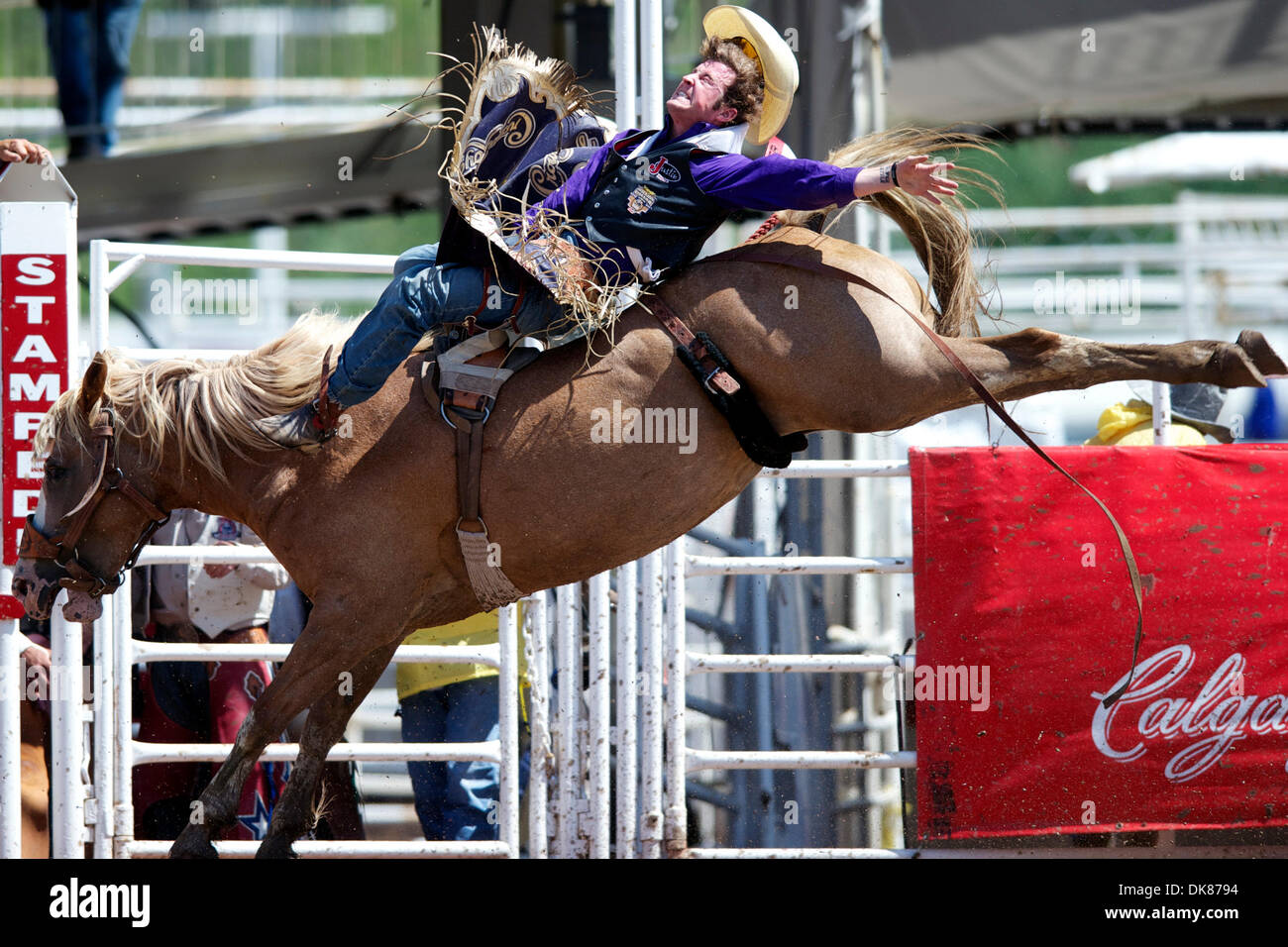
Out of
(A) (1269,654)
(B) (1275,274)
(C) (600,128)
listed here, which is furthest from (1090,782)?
(B) (1275,274)

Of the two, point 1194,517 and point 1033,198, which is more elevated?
point 1033,198

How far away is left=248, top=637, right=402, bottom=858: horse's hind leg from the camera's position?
448 cm

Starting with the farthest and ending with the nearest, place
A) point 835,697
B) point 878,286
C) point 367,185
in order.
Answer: point 367,185
point 835,697
point 878,286

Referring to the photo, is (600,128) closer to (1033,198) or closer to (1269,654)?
(1269,654)

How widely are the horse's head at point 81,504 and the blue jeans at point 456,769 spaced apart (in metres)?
1.65

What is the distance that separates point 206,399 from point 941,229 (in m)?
2.35

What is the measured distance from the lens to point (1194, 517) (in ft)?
17.3

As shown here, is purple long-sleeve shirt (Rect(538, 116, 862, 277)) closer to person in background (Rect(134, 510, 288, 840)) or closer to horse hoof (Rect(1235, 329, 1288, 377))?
horse hoof (Rect(1235, 329, 1288, 377))

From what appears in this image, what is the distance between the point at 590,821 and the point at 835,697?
5.21 feet

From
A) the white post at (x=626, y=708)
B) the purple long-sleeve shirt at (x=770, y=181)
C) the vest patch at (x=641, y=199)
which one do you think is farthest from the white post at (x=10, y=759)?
the purple long-sleeve shirt at (x=770, y=181)

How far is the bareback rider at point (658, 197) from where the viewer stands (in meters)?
3.77

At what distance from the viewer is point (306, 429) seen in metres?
4.12

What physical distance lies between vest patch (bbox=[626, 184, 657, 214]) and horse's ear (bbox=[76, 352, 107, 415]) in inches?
67.1

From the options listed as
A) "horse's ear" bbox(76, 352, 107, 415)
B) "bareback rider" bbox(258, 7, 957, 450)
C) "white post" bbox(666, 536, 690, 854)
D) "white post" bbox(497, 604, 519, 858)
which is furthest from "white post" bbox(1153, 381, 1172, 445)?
"horse's ear" bbox(76, 352, 107, 415)
